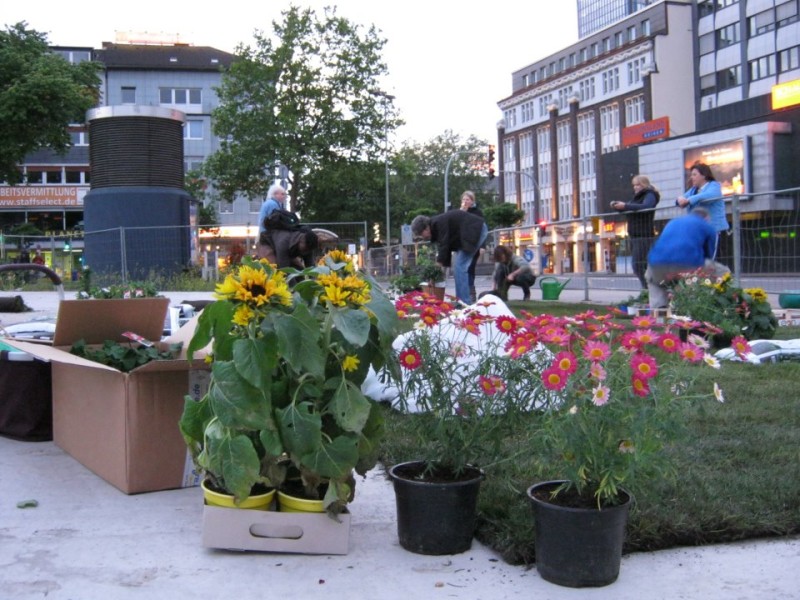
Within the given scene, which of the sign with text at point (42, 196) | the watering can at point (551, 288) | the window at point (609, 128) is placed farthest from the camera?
the window at point (609, 128)

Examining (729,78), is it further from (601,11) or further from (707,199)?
(601,11)

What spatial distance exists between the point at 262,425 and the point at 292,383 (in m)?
0.24

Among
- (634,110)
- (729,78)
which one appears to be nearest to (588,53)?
(634,110)

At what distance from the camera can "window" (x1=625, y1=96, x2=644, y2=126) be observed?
77.9 meters

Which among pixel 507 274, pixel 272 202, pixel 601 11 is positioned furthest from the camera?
pixel 601 11

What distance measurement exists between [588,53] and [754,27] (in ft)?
84.5

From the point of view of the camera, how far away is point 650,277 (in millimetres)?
9547

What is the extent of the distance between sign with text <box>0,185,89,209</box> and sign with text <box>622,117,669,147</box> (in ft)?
149

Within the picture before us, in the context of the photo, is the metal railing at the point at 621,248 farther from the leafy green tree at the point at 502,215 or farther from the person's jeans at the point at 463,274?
the leafy green tree at the point at 502,215

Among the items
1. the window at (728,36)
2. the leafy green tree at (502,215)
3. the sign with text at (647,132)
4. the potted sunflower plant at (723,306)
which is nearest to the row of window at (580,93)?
the window at (728,36)

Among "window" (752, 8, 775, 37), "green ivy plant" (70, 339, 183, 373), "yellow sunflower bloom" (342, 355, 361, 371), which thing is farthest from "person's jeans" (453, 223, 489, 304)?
"window" (752, 8, 775, 37)

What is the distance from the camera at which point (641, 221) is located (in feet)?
41.5

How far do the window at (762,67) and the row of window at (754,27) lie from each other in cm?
196

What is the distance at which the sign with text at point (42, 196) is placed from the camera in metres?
77.4
